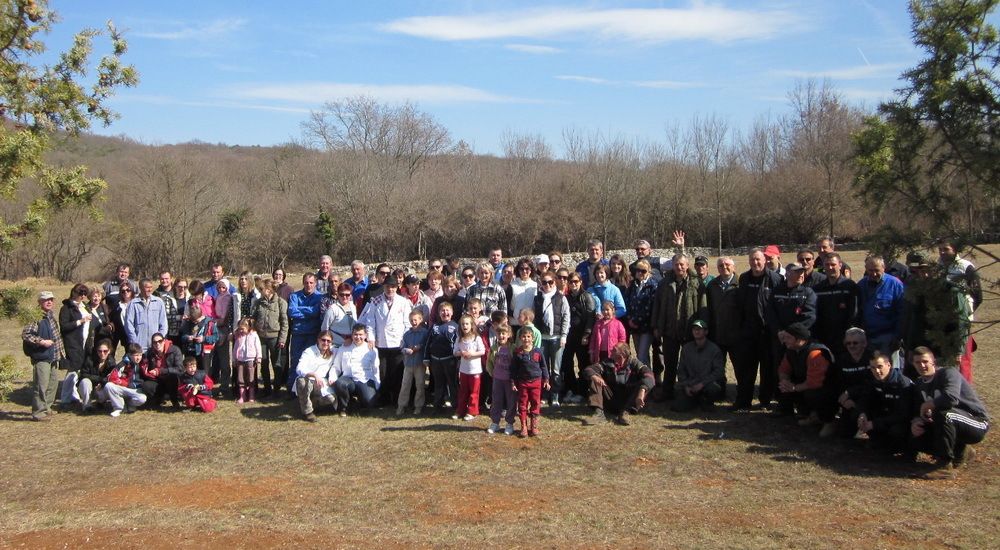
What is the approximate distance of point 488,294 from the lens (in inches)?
357

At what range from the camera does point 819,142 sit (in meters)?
52.0

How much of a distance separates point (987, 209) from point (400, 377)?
21.5 ft

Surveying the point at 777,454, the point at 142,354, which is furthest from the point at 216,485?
the point at 777,454

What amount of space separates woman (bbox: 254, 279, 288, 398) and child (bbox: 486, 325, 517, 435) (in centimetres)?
340

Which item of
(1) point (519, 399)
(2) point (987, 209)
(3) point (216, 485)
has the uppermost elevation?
(2) point (987, 209)

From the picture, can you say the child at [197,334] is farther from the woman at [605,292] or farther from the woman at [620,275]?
the woman at [620,275]

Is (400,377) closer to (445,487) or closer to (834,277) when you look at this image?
(445,487)

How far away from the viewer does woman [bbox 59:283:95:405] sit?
9.41 metres

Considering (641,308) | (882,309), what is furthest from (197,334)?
(882,309)

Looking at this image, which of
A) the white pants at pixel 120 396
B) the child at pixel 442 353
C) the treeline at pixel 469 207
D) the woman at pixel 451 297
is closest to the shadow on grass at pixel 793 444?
the child at pixel 442 353

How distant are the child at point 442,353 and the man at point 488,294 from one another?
1.07 feet

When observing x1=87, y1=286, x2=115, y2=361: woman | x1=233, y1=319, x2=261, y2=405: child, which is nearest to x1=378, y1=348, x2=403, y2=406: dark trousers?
x1=233, y1=319, x2=261, y2=405: child

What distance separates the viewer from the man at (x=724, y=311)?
27.6ft

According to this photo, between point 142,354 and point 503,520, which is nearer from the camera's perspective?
point 503,520
